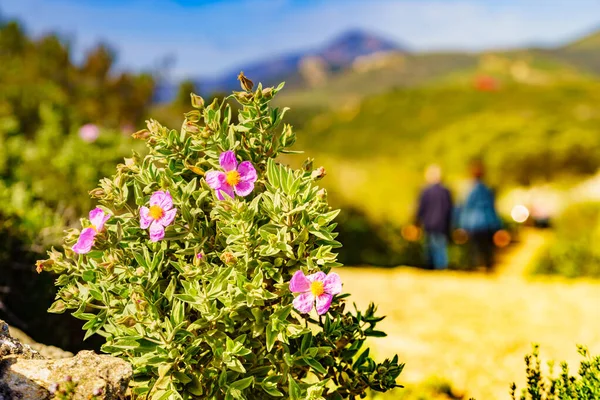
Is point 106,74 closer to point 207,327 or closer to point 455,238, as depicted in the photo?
point 455,238

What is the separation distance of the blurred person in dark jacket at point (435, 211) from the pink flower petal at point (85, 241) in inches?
302

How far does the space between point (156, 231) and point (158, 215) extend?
0.05m

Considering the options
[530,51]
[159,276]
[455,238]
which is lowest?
[455,238]

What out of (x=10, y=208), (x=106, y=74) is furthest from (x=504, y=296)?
(x=106, y=74)

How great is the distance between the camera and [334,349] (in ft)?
7.34

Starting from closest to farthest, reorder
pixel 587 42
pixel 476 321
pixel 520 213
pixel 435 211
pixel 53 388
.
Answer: pixel 53 388 < pixel 476 321 < pixel 435 211 < pixel 520 213 < pixel 587 42

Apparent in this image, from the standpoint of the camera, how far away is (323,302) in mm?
1910

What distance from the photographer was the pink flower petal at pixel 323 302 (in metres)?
1.91

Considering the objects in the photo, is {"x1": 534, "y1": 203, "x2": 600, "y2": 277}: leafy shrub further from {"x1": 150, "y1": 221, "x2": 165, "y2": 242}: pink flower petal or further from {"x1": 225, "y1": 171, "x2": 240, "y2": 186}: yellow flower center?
{"x1": 150, "y1": 221, "x2": 165, "y2": 242}: pink flower petal

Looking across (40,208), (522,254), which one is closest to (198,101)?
(40,208)

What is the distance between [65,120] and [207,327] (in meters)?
8.92

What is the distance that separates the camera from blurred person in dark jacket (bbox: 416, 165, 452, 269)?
9258mm

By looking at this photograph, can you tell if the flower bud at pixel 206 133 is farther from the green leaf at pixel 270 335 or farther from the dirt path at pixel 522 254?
the dirt path at pixel 522 254

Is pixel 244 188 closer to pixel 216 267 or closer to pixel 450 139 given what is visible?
pixel 216 267
